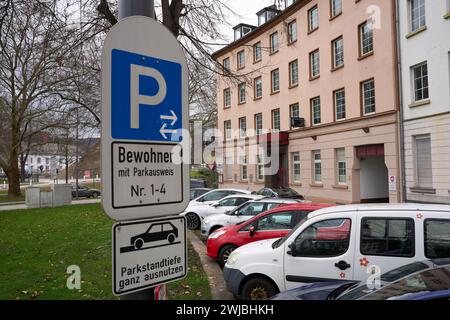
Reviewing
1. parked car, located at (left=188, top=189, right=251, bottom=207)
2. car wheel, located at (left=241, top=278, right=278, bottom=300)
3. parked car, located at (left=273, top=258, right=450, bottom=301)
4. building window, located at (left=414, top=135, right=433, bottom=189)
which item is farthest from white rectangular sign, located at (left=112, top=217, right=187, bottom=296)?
building window, located at (left=414, top=135, right=433, bottom=189)

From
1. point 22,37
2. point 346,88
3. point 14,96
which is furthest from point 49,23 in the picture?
point 14,96

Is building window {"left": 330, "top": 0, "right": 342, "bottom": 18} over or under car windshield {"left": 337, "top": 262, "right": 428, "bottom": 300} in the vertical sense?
over

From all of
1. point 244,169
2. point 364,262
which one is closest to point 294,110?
point 244,169

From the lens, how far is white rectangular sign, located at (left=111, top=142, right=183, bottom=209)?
1952 millimetres

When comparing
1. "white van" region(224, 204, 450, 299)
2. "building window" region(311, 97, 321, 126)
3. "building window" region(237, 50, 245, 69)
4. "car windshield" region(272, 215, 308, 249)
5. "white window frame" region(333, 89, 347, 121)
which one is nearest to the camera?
"white van" region(224, 204, 450, 299)

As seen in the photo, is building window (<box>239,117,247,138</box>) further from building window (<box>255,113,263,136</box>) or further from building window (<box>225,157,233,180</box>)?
building window (<box>225,157,233,180</box>)

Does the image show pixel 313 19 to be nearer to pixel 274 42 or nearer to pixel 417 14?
pixel 274 42

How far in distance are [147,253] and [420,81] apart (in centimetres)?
1994

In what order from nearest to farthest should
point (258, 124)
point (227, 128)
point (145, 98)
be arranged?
point (145, 98)
point (258, 124)
point (227, 128)

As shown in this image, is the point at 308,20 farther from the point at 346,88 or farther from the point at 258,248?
the point at 258,248

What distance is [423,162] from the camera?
18609 mm

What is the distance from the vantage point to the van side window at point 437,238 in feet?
17.9

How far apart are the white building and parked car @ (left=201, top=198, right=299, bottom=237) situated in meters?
9.41

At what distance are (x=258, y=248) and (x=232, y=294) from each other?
107cm
